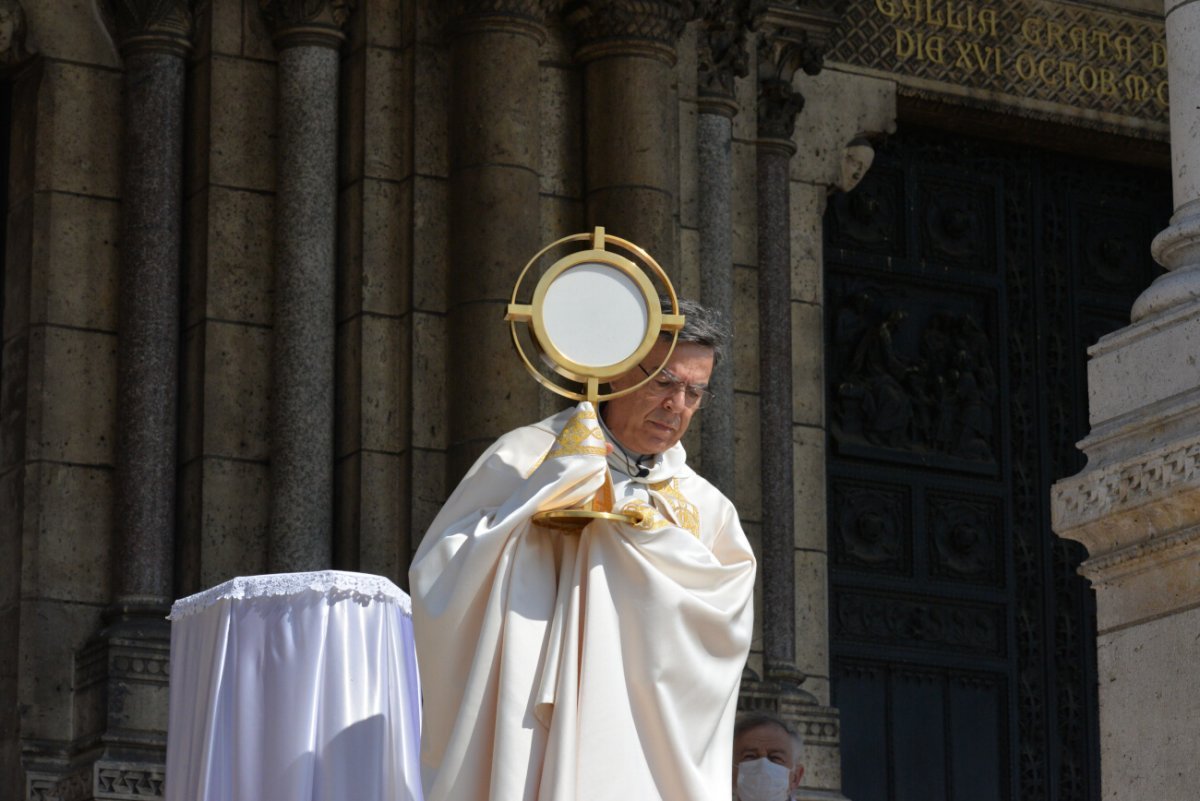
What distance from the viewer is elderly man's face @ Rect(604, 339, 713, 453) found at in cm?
566

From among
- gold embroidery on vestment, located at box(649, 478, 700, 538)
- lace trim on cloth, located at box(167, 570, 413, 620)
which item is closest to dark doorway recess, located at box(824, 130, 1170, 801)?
lace trim on cloth, located at box(167, 570, 413, 620)

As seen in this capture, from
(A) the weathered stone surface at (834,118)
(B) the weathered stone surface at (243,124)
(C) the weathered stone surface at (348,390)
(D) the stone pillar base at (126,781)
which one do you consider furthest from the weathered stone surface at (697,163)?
(D) the stone pillar base at (126,781)

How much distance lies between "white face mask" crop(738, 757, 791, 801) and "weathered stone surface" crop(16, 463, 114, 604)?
3.47m

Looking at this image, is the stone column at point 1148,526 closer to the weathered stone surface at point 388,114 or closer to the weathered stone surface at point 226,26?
the weathered stone surface at point 388,114

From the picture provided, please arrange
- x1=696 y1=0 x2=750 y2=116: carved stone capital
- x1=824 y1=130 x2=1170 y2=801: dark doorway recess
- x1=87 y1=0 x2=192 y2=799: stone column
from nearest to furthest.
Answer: x1=87 y1=0 x2=192 y2=799: stone column → x1=696 y1=0 x2=750 y2=116: carved stone capital → x1=824 y1=130 x2=1170 y2=801: dark doorway recess

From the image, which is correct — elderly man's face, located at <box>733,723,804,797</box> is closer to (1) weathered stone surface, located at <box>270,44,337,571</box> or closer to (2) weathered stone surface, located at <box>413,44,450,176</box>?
(1) weathered stone surface, located at <box>270,44,337,571</box>

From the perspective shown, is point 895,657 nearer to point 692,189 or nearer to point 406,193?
point 692,189

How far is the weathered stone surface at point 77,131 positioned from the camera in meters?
10.5

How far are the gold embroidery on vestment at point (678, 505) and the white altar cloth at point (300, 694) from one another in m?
1.78

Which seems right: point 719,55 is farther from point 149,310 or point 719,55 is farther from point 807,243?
point 149,310

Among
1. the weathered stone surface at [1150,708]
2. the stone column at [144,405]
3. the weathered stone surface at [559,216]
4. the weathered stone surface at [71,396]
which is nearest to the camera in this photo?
the weathered stone surface at [1150,708]

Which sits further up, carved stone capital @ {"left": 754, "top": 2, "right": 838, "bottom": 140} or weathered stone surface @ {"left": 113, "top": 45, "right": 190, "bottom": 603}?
carved stone capital @ {"left": 754, "top": 2, "right": 838, "bottom": 140}

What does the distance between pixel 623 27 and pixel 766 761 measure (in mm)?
4126

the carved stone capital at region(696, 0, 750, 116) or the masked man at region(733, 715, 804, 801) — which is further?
the carved stone capital at region(696, 0, 750, 116)
